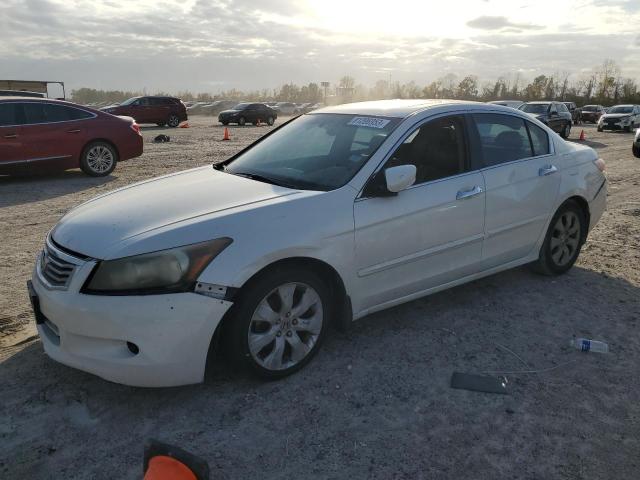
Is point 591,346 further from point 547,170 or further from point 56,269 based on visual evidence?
point 56,269

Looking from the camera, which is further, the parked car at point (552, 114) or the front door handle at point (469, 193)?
the parked car at point (552, 114)

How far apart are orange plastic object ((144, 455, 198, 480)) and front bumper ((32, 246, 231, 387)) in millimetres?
693

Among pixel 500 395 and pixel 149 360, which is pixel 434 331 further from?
pixel 149 360

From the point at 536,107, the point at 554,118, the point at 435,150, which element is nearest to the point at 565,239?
the point at 435,150

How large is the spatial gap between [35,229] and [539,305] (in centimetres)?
574

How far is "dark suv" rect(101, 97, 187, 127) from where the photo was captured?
2675 centimetres

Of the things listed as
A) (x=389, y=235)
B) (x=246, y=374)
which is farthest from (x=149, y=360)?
(x=389, y=235)

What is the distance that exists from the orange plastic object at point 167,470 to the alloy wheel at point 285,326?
94cm

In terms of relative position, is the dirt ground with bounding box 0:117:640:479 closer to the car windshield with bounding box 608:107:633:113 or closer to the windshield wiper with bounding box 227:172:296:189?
the windshield wiper with bounding box 227:172:296:189

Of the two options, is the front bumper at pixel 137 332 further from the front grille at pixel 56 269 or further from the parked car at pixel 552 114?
the parked car at pixel 552 114

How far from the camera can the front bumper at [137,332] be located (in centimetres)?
278

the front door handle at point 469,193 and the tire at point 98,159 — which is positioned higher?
the front door handle at point 469,193

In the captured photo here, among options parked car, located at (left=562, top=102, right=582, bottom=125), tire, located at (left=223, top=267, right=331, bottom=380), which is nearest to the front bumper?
tire, located at (left=223, top=267, right=331, bottom=380)

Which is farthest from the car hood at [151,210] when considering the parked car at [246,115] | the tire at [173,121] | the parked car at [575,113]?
the parked car at [575,113]
